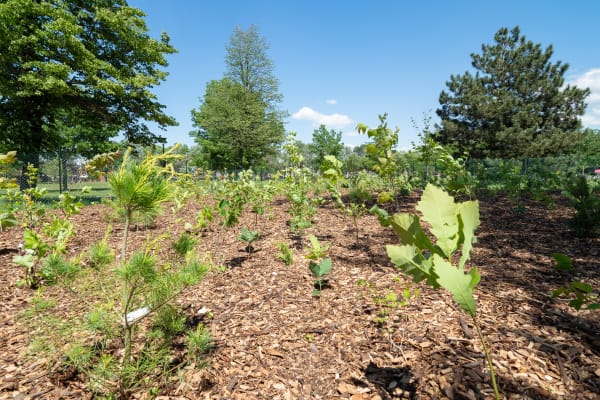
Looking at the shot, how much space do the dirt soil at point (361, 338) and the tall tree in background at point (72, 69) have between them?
11.7 metres

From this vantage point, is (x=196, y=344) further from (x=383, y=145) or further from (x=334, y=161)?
(x=383, y=145)

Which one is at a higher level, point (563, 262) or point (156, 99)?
point (156, 99)

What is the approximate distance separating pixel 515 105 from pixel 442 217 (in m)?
29.4

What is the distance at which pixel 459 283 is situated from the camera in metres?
0.78

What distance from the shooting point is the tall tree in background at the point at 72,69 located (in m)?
11.0

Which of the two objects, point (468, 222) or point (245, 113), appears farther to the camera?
point (245, 113)

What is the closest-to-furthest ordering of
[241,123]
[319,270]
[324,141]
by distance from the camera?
[319,270], [241,123], [324,141]

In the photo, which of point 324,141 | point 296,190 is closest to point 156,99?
point 296,190

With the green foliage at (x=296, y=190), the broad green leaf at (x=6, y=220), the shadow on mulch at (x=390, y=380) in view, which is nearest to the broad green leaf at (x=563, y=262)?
the shadow on mulch at (x=390, y=380)

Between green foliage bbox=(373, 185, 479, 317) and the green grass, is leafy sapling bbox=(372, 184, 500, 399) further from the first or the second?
the green grass

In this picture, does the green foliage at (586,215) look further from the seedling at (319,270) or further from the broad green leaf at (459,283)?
the broad green leaf at (459,283)

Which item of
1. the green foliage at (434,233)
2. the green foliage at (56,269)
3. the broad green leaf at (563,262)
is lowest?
the green foliage at (56,269)

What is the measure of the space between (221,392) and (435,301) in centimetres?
175

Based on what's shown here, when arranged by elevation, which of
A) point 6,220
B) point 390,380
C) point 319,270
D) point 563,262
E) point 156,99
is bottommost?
point 390,380
